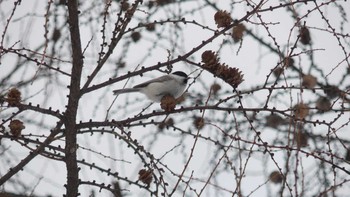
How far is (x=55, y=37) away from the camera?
13.8 ft

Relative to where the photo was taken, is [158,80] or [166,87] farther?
[158,80]

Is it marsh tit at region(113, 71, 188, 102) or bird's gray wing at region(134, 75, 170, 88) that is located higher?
bird's gray wing at region(134, 75, 170, 88)

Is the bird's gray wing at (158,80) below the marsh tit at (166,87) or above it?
above

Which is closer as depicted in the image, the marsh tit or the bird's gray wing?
the marsh tit

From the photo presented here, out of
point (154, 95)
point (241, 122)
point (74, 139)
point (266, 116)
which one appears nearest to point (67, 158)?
point (74, 139)

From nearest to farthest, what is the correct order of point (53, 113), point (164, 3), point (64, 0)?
point (53, 113) → point (64, 0) → point (164, 3)

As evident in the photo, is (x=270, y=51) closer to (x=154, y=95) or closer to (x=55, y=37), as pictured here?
(x=154, y=95)

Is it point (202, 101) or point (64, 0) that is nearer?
point (64, 0)

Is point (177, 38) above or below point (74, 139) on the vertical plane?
above

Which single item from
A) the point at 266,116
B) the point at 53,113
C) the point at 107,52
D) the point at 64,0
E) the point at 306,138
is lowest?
the point at 53,113

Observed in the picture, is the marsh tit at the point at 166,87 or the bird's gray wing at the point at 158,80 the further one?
the bird's gray wing at the point at 158,80

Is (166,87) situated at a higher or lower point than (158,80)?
lower

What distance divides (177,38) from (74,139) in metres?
1.49

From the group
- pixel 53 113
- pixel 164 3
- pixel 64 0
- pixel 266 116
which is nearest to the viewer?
pixel 53 113
